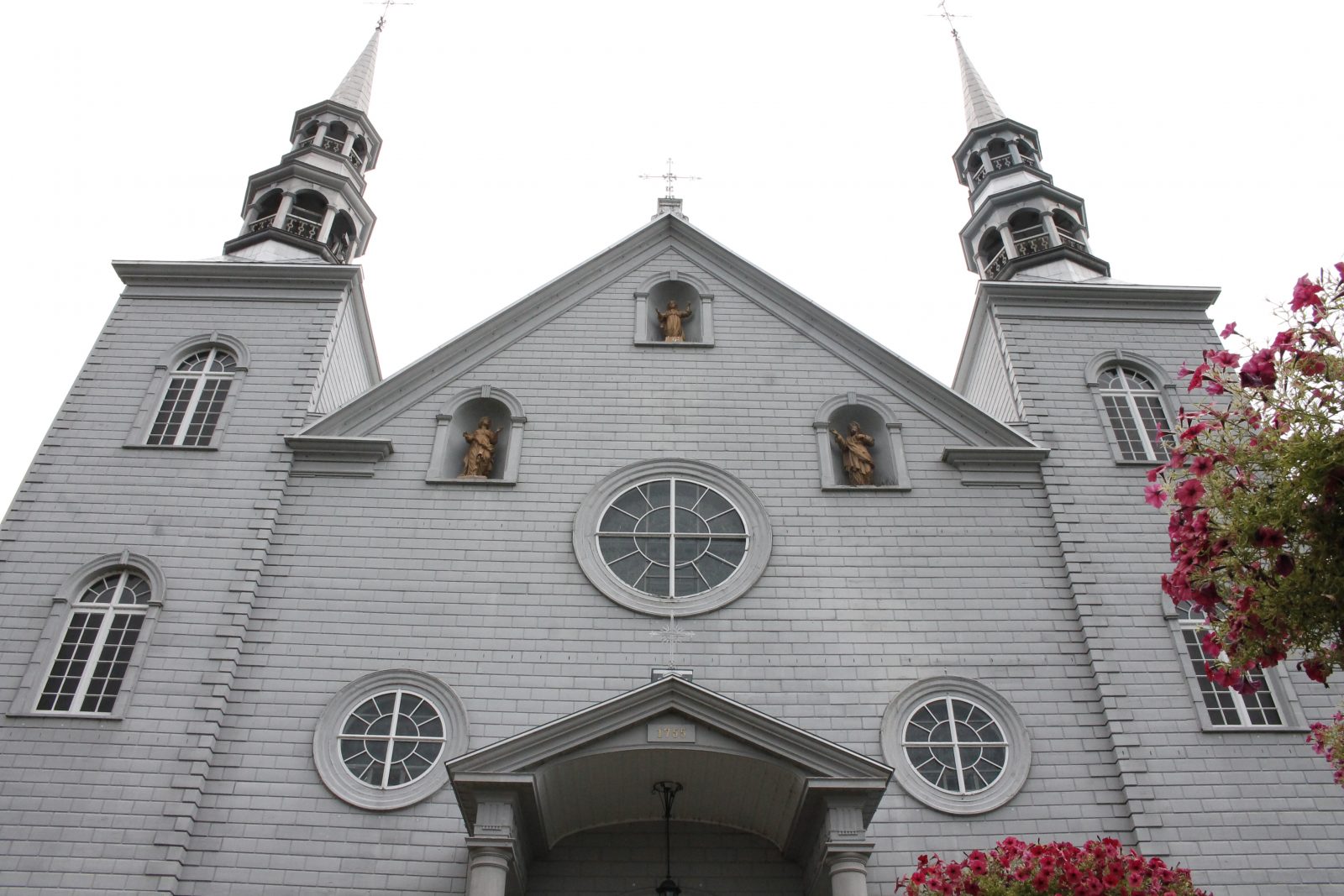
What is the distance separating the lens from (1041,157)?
25125mm

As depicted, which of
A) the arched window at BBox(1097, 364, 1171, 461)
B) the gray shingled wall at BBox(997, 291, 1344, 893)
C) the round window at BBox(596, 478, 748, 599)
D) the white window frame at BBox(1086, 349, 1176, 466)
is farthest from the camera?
the arched window at BBox(1097, 364, 1171, 461)

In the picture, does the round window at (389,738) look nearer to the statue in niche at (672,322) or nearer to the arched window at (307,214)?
the statue in niche at (672,322)

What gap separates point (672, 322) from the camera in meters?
19.5

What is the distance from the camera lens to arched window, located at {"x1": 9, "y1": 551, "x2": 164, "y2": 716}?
14.7m

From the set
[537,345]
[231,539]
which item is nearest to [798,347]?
[537,345]

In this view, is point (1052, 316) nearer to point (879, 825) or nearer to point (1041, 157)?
point (1041, 157)

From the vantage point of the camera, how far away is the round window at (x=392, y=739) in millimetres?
14203

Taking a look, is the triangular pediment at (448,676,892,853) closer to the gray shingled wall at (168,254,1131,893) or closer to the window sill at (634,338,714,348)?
the gray shingled wall at (168,254,1131,893)

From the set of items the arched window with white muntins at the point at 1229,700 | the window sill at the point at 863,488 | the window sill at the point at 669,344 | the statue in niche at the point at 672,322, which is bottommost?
the arched window with white muntins at the point at 1229,700

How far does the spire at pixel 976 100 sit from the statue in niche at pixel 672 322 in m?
10.2

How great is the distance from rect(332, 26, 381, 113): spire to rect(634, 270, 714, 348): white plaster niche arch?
9922mm

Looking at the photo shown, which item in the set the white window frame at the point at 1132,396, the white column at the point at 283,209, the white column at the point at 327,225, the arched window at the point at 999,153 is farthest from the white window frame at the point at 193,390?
the arched window at the point at 999,153

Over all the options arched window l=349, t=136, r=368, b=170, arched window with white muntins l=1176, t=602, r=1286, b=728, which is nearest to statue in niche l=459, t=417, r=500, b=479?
arched window l=349, t=136, r=368, b=170

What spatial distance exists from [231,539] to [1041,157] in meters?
18.8
